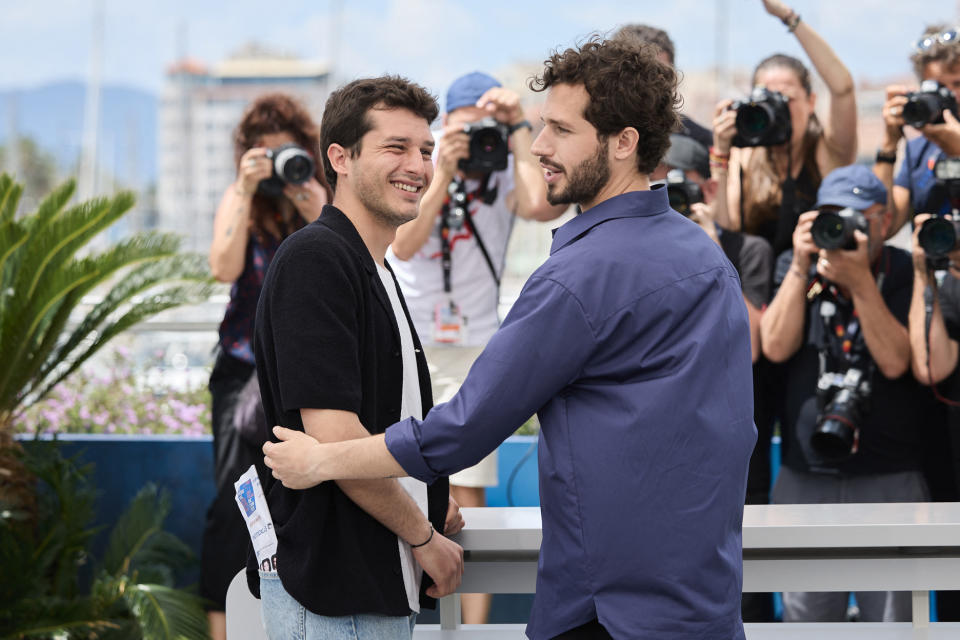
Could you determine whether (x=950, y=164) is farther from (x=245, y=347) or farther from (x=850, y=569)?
(x=245, y=347)

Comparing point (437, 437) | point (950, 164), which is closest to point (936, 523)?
point (437, 437)

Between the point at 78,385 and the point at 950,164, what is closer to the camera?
the point at 950,164

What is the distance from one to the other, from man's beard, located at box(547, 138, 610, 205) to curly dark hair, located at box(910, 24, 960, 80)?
2258 millimetres

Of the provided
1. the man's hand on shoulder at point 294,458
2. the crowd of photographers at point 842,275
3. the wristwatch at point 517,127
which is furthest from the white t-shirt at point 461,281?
the man's hand on shoulder at point 294,458

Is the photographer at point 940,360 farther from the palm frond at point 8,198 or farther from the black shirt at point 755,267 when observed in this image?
the palm frond at point 8,198

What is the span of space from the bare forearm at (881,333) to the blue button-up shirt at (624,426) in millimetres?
1672

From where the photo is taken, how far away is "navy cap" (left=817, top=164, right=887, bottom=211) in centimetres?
331

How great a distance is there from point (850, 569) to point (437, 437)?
949 millimetres

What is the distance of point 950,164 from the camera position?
3.26 m

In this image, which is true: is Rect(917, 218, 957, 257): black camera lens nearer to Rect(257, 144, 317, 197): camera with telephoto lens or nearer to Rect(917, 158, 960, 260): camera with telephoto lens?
Rect(917, 158, 960, 260): camera with telephoto lens

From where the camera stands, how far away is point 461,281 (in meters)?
3.67

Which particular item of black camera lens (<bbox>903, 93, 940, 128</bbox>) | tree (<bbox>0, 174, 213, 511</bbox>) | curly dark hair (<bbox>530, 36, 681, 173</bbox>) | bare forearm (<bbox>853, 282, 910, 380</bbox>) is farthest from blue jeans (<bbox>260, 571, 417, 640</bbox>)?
tree (<bbox>0, 174, 213, 511</bbox>)

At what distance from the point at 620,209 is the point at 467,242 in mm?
1962

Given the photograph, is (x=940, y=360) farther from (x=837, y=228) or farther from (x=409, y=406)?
(x=409, y=406)
